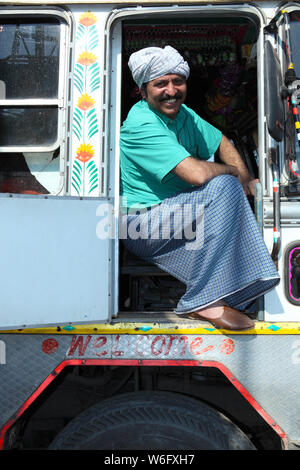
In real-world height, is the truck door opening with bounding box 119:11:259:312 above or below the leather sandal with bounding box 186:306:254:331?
above

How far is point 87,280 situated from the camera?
5.43ft

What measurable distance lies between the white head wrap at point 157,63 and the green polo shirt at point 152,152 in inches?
7.0

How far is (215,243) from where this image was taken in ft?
5.73

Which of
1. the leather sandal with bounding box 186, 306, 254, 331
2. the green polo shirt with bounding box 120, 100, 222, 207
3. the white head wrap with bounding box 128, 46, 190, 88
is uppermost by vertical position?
the white head wrap with bounding box 128, 46, 190, 88

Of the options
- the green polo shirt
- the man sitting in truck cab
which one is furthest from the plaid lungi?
the green polo shirt

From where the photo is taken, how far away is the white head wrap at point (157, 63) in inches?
77.2

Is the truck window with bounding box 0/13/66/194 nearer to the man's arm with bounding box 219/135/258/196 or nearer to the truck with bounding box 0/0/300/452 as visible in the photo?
the truck with bounding box 0/0/300/452

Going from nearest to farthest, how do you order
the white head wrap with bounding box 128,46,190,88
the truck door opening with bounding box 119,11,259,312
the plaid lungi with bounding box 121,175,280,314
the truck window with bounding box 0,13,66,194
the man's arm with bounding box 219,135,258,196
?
1. the plaid lungi with bounding box 121,175,280,314
2. the truck window with bounding box 0,13,66,194
3. the white head wrap with bounding box 128,46,190,88
4. the truck door opening with bounding box 119,11,259,312
5. the man's arm with bounding box 219,135,258,196

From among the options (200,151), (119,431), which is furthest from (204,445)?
(200,151)

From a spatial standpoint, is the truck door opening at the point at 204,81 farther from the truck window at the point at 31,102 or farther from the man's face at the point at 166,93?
the truck window at the point at 31,102

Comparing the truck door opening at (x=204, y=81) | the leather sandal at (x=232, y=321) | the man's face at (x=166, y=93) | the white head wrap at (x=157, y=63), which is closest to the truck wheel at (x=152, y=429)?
the leather sandal at (x=232, y=321)

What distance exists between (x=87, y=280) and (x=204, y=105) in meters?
2.03

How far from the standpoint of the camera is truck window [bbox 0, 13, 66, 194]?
73.2 inches

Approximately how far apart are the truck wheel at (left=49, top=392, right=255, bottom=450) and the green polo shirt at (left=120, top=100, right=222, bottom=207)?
987 millimetres
